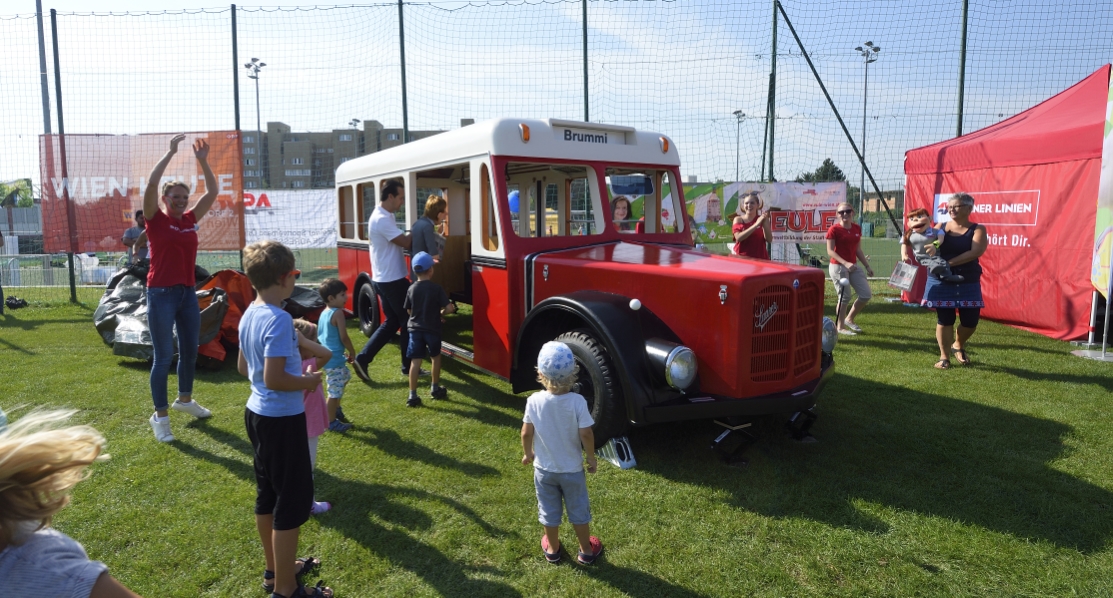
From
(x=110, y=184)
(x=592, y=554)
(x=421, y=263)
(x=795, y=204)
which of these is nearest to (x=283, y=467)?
(x=592, y=554)

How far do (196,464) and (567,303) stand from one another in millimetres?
2577

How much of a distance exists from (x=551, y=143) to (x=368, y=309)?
3.46 m

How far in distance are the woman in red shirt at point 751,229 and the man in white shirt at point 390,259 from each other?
3674 mm

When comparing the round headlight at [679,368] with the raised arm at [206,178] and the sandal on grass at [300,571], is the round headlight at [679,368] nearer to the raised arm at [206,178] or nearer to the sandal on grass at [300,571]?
the sandal on grass at [300,571]

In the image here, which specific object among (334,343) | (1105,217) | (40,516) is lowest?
(334,343)

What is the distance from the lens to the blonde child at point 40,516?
4.05ft

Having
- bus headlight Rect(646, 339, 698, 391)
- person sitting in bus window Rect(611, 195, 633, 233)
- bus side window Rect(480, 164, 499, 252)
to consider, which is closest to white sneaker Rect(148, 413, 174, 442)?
bus side window Rect(480, 164, 499, 252)

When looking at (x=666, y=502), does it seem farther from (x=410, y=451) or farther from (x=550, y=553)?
(x=410, y=451)

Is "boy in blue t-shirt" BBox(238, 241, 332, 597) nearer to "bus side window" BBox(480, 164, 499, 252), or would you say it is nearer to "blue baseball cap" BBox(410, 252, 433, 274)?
"blue baseball cap" BBox(410, 252, 433, 274)

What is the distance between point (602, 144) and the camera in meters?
5.62

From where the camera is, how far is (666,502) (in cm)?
373

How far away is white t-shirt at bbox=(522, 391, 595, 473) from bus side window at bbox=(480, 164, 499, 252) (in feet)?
8.37

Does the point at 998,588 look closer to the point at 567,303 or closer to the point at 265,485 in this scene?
the point at 567,303

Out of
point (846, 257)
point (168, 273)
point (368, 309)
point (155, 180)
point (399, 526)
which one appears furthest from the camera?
point (846, 257)
